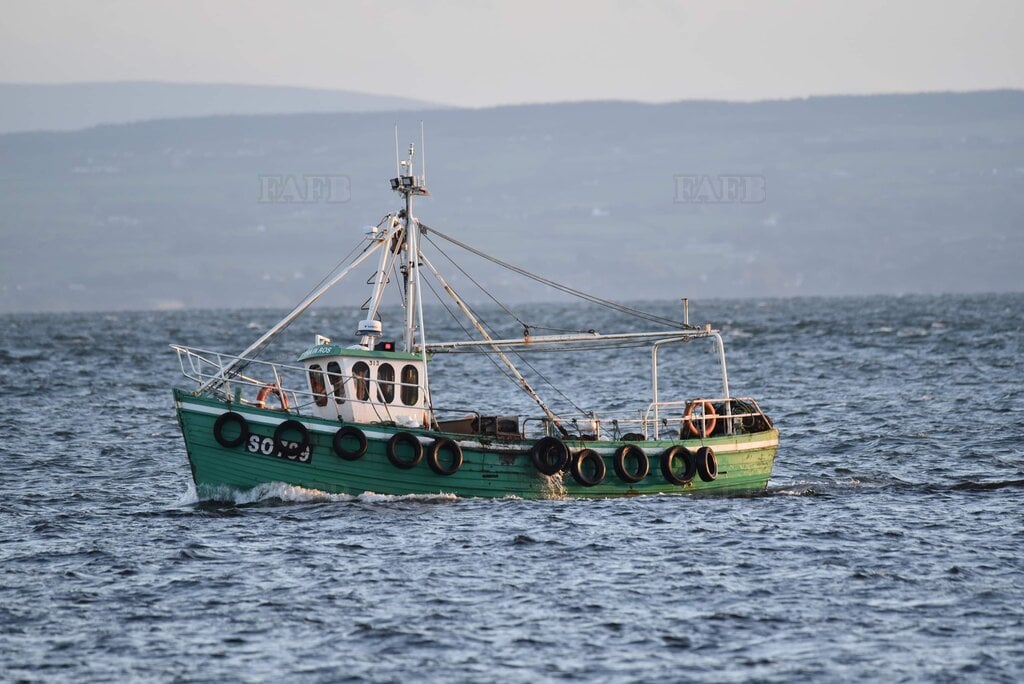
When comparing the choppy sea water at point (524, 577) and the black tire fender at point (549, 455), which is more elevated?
the black tire fender at point (549, 455)

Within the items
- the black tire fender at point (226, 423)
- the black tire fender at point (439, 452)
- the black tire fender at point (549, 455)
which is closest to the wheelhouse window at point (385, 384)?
the black tire fender at point (439, 452)

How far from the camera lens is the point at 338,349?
3341cm

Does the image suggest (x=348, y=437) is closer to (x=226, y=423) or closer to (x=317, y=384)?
(x=317, y=384)

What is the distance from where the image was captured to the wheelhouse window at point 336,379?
33656 millimetres

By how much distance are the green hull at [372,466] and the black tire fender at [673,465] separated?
0.19 metres

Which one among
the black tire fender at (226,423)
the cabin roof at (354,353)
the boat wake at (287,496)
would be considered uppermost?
the cabin roof at (354,353)

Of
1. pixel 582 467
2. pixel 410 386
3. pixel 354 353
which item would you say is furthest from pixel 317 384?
pixel 582 467

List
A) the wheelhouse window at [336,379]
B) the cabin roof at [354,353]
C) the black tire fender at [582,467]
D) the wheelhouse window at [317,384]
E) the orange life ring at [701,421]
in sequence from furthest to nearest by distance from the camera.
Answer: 1. the orange life ring at [701,421]
2. the wheelhouse window at [317,384]
3. the wheelhouse window at [336,379]
4. the black tire fender at [582,467]
5. the cabin roof at [354,353]

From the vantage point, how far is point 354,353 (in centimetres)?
3338

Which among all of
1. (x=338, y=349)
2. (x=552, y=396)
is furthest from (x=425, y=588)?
(x=552, y=396)

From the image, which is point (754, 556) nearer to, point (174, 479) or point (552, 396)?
point (174, 479)

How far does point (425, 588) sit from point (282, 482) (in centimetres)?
773

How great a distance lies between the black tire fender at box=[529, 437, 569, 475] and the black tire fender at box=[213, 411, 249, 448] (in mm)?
6434

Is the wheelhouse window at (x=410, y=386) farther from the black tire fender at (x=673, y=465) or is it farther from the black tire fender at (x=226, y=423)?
the black tire fender at (x=673, y=465)
